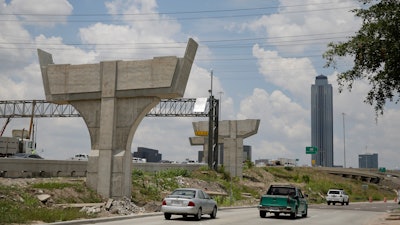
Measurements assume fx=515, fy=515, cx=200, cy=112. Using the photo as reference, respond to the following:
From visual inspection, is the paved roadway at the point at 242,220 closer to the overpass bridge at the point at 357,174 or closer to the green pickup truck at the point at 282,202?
the green pickup truck at the point at 282,202

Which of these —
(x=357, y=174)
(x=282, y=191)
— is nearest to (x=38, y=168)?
(x=282, y=191)

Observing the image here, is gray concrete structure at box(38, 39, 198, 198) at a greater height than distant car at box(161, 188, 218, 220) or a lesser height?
greater

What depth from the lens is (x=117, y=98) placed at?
3291 centimetres

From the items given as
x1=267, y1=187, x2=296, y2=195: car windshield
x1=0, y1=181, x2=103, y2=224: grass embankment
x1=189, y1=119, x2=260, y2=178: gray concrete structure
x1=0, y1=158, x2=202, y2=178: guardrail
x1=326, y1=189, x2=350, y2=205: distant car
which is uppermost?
x1=189, y1=119, x2=260, y2=178: gray concrete structure

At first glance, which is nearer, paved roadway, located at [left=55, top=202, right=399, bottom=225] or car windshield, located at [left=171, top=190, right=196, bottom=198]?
paved roadway, located at [left=55, top=202, right=399, bottom=225]

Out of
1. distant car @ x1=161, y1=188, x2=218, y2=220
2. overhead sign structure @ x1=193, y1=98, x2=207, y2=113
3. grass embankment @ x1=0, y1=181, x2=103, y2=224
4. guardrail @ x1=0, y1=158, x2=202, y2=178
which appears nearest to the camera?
grass embankment @ x1=0, y1=181, x2=103, y2=224

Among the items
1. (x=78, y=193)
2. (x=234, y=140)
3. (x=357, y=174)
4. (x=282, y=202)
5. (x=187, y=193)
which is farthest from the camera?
(x=357, y=174)

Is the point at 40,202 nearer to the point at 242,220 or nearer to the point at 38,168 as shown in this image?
the point at 38,168

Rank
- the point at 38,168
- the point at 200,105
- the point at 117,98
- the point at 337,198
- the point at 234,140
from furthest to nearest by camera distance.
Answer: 1. the point at 234,140
2. the point at 200,105
3. the point at 337,198
4. the point at 38,168
5. the point at 117,98

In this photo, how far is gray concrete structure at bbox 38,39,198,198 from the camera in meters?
31.6

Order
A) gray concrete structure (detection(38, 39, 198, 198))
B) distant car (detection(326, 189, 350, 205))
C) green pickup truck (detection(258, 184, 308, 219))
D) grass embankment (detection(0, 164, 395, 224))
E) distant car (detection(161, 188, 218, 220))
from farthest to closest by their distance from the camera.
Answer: distant car (detection(326, 189, 350, 205)), gray concrete structure (detection(38, 39, 198, 198)), green pickup truck (detection(258, 184, 308, 219)), distant car (detection(161, 188, 218, 220)), grass embankment (detection(0, 164, 395, 224))

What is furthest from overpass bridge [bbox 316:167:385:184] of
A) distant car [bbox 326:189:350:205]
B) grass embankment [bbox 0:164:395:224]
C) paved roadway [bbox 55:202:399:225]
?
paved roadway [bbox 55:202:399:225]

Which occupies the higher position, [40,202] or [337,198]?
[40,202]

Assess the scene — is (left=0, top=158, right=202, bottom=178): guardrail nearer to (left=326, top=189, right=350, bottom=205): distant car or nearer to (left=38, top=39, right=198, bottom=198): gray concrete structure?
(left=38, top=39, right=198, bottom=198): gray concrete structure
